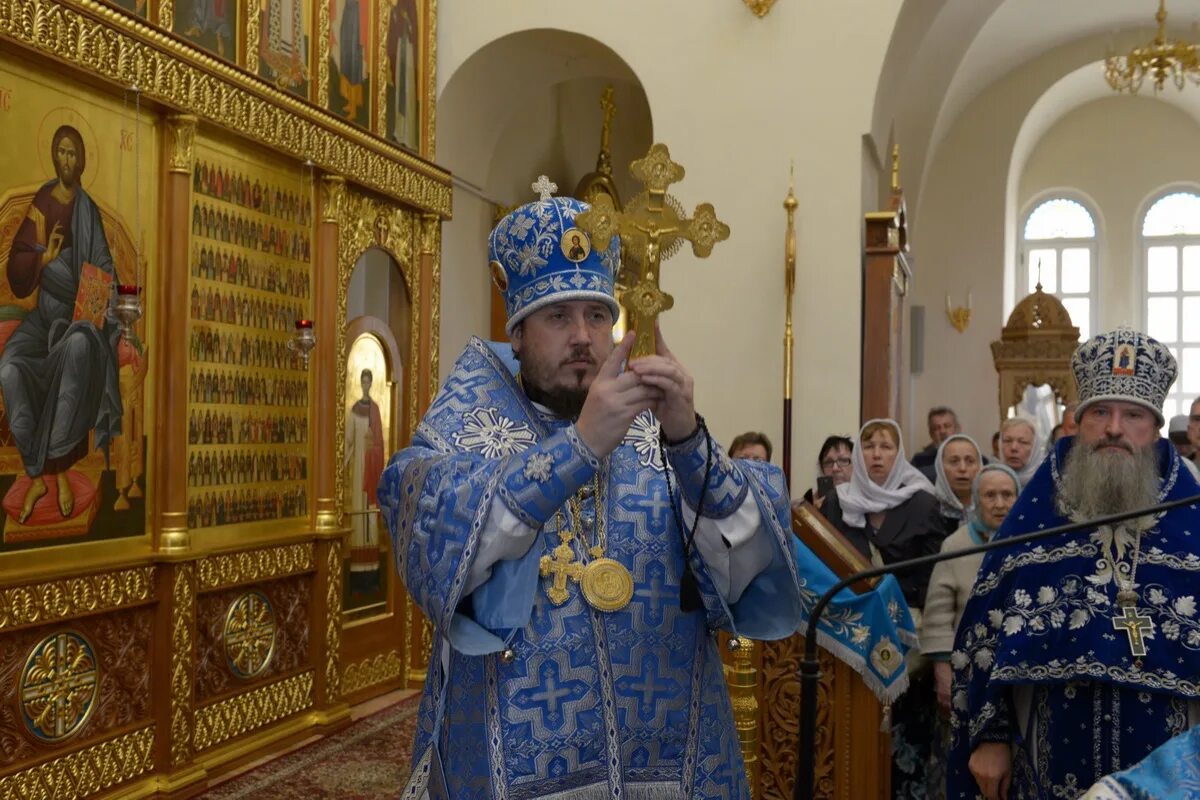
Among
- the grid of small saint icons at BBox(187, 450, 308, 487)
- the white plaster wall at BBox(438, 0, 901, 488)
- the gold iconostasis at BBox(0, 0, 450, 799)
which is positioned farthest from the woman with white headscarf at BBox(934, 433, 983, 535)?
the grid of small saint icons at BBox(187, 450, 308, 487)

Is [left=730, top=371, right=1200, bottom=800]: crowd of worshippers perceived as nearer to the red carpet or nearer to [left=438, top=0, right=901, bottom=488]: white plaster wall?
[left=438, top=0, right=901, bottom=488]: white plaster wall

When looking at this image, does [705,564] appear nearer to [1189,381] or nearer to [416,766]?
[416,766]

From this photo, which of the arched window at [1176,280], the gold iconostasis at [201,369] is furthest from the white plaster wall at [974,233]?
the gold iconostasis at [201,369]

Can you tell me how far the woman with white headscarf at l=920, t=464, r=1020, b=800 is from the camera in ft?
13.9

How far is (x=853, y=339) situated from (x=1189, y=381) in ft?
38.5

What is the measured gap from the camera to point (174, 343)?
575cm

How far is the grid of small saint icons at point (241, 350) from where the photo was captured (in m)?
6.04

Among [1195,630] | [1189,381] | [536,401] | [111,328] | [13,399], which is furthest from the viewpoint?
[1189,381]

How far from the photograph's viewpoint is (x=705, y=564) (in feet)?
7.29

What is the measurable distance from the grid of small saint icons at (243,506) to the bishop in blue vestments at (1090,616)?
393cm

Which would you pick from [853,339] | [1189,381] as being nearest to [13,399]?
[853,339]

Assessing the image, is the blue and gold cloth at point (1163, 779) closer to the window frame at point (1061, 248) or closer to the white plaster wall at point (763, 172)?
the white plaster wall at point (763, 172)

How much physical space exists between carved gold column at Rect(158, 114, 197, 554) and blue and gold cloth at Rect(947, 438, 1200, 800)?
12.2 ft

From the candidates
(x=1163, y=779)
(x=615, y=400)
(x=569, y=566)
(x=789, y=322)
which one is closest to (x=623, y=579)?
(x=569, y=566)
